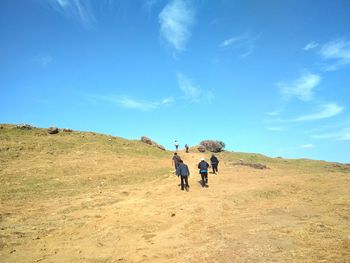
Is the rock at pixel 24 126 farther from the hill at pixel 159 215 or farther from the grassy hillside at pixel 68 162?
the hill at pixel 159 215

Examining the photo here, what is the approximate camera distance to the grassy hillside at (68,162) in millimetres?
29594

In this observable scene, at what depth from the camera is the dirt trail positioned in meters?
12.8

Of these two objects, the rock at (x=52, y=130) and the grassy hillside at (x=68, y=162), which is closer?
the grassy hillside at (x=68, y=162)

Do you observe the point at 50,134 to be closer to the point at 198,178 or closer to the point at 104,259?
the point at 198,178

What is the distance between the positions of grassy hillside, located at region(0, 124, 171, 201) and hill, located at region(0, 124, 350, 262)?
0.15 meters

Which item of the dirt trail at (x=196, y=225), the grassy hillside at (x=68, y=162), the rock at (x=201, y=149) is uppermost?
the rock at (x=201, y=149)

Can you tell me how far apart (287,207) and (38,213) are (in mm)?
14316

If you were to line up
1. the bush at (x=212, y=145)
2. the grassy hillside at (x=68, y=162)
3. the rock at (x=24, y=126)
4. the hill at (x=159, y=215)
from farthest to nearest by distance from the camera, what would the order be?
the bush at (x=212, y=145) < the rock at (x=24, y=126) < the grassy hillside at (x=68, y=162) < the hill at (x=159, y=215)

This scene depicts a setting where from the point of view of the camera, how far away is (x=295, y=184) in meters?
25.6

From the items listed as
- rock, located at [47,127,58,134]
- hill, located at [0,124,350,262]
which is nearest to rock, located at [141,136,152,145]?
rock, located at [47,127,58,134]

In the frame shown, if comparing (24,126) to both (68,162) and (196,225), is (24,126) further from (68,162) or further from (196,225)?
(196,225)

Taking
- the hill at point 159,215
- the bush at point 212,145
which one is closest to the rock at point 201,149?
the bush at point 212,145

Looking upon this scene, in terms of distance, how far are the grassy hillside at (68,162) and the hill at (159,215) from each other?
0.15 m

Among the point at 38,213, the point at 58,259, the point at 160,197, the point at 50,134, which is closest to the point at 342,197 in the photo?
the point at 160,197
